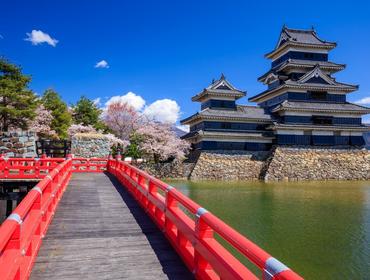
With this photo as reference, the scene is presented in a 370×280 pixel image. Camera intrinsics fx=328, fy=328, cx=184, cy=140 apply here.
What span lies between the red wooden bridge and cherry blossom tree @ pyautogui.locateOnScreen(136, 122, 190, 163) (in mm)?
31588

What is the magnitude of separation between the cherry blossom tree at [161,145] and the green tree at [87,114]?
7.70m

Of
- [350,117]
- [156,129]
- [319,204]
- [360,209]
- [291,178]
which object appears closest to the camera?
[360,209]

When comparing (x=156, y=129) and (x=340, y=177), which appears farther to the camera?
(x=156, y=129)

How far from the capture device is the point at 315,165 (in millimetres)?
36656

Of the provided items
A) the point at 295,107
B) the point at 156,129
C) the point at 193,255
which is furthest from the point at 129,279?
the point at 156,129

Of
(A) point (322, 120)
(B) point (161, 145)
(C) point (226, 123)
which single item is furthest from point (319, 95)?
(B) point (161, 145)

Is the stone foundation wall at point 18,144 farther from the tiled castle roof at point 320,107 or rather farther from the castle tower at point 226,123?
the tiled castle roof at point 320,107

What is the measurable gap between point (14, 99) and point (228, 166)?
22.4 metres

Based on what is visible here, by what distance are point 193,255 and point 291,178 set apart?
32.9 m

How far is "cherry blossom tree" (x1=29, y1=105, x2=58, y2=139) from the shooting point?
119 feet

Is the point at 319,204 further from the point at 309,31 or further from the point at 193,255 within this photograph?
the point at 309,31

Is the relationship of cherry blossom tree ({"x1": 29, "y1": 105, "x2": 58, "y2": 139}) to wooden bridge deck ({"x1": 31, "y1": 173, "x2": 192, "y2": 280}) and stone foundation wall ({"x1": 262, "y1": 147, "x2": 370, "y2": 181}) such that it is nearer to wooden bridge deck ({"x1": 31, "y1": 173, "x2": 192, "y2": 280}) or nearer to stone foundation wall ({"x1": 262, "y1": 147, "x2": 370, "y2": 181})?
stone foundation wall ({"x1": 262, "y1": 147, "x2": 370, "y2": 181})

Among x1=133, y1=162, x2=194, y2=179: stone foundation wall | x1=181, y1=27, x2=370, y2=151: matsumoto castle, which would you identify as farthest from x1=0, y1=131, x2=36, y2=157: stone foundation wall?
x1=181, y1=27, x2=370, y2=151: matsumoto castle

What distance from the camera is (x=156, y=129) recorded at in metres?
43.1
